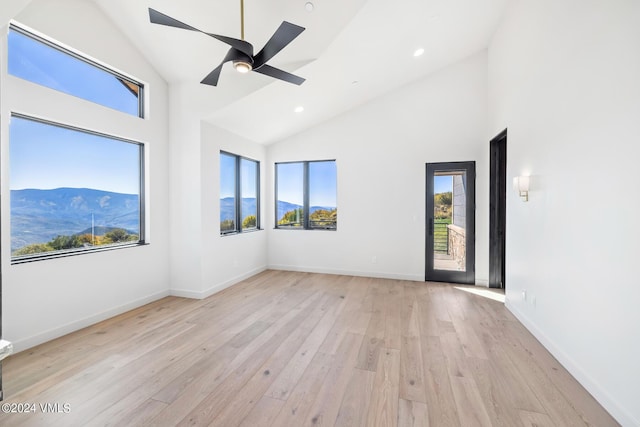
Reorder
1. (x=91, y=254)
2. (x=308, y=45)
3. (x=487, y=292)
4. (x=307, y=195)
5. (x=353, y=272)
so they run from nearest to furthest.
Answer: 1. (x=91, y=254)
2. (x=308, y=45)
3. (x=487, y=292)
4. (x=353, y=272)
5. (x=307, y=195)

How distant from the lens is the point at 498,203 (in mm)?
4773

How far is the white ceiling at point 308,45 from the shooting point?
3.25m

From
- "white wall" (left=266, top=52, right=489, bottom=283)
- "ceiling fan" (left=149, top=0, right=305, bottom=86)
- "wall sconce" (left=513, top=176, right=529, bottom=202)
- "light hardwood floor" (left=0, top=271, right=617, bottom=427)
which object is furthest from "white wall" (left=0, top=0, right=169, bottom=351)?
"wall sconce" (left=513, top=176, right=529, bottom=202)

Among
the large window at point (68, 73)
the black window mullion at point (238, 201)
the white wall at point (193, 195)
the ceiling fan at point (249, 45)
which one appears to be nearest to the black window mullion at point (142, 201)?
the white wall at point (193, 195)

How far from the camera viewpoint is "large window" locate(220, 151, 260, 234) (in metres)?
5.11

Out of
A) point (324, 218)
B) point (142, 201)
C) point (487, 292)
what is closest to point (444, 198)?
point (487, 292)

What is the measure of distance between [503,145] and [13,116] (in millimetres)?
6518

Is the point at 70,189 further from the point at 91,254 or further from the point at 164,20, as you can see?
the point at 164,20

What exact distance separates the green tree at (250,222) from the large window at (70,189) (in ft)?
6.41

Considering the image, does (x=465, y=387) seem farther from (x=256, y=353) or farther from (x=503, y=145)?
(x=503, y=145)

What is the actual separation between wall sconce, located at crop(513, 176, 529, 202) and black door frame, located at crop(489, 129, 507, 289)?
1.45 metres

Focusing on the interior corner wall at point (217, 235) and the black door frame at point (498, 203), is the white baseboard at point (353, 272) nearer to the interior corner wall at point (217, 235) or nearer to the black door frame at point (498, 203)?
the interior corner wall at point (217, 235)

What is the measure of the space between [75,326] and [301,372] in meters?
2.83

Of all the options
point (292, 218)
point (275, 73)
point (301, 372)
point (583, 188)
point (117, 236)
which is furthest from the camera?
point (292, 218)
